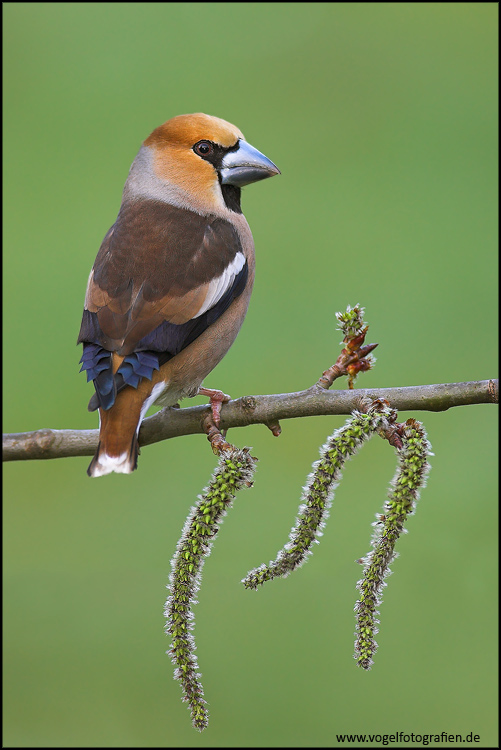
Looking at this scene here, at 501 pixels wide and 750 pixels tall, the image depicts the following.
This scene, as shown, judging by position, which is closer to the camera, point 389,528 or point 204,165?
point 389,528

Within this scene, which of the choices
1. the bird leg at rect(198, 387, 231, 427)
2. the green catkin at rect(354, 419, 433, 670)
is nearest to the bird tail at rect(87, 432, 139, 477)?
the bird leg at rect(198, 387, 231, 427)

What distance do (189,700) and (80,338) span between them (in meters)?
1.44

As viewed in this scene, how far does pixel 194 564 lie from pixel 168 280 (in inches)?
49.2

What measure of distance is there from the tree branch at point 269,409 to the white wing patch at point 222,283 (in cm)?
40

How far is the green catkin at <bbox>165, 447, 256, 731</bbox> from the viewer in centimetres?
213

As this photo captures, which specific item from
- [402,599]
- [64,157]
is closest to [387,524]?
[402,599]

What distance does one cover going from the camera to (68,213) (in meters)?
7.64

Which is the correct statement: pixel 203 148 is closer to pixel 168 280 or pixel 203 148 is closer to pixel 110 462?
pixel 168 280

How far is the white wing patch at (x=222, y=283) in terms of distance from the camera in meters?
3.19

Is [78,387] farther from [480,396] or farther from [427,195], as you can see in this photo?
[480,396]

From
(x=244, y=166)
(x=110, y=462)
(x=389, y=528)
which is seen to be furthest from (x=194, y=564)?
(x=244, y=166)

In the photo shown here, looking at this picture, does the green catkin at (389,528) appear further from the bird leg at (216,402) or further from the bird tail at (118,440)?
the bird tail at (118,440)

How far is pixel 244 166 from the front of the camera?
3.71 m

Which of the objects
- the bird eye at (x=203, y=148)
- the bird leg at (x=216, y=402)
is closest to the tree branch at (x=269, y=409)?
the bird leg at (x=216, y=402)
